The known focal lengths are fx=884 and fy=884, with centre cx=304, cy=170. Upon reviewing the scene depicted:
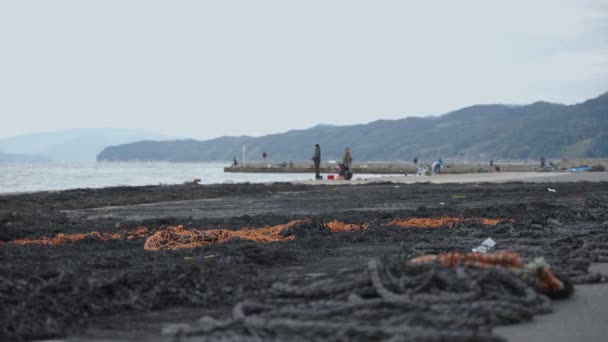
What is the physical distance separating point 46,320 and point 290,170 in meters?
88.4

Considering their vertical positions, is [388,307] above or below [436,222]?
above

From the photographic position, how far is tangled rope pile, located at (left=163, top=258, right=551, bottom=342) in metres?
4.50

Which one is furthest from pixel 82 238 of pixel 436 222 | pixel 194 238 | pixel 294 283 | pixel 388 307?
pixel 388 307

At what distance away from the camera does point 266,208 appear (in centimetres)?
1894

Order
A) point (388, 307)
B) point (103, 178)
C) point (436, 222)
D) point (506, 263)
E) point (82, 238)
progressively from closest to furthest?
1. point (388, 307)
2. point (506, 263)
3. point (82, 238)
4. point (436, 222)
5. point (103, 178)

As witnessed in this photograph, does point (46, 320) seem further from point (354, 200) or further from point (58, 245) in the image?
point (354, 200)

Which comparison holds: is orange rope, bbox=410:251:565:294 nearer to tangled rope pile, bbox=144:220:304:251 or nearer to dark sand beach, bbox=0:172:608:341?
dark sand beach, bbox=0:172:608:341

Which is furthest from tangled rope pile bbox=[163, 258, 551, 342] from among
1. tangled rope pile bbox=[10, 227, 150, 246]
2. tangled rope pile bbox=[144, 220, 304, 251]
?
tangled rope pile bbox=[10, 227, 150, 246]

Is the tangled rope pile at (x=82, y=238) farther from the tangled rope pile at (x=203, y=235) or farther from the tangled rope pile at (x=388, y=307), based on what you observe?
the tangled rope pile at (x=388, y=307)

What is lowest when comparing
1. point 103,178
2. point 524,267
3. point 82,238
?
point 103,178

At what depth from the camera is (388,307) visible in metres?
5.00

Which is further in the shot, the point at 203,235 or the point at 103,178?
the point at 103,178

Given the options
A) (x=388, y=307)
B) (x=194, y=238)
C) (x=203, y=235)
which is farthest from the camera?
(x=203, y=235)

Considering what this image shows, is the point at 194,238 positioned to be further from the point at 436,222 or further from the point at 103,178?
the point at 103,178
